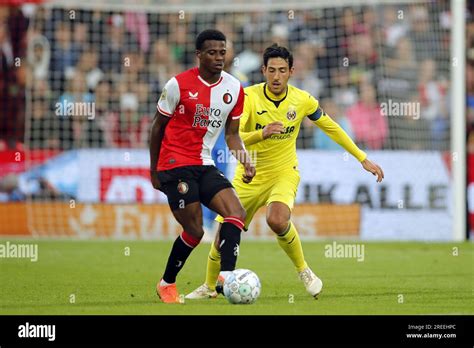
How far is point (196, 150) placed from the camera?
9.34 m

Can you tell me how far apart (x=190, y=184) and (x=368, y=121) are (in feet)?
36.2

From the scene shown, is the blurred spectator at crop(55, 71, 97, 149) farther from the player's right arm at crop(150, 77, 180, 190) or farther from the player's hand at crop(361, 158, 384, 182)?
the player's right arm at crop(150, 77, 180, 190)

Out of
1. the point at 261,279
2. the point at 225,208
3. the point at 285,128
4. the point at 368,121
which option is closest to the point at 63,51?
the point at 368,121

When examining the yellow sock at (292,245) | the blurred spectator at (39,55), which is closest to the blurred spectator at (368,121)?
the blurred spectator at (39,55)

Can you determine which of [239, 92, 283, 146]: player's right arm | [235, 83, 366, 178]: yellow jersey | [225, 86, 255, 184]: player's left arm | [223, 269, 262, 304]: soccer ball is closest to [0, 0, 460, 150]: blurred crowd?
[235, 83, 366, 178]: yellow jersey

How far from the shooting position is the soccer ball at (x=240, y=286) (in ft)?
29.0

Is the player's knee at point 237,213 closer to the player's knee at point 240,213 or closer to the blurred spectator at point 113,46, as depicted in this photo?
the player's knee at point 240,213

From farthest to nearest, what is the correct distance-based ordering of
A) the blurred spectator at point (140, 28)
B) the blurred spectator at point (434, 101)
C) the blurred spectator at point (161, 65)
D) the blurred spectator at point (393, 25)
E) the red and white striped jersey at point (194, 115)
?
the blurred spectator at point (393, 25), the blurred spectator at point (140, 28), the blurred spectator at point (161, 65), the blurred spectator at point (434, 101), the red and white striped jersey at point (194, 115)

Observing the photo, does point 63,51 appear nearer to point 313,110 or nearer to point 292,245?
point 313,110

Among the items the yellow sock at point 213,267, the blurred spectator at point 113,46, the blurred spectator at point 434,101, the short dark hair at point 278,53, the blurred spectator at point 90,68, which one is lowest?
the yellow sock at point 213,267

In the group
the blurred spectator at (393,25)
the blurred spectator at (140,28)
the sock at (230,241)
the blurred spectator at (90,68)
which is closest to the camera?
the sock at (230,241)

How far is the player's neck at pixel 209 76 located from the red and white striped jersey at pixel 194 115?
0.02 meters

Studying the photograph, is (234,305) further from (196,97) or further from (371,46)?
(371,46)
